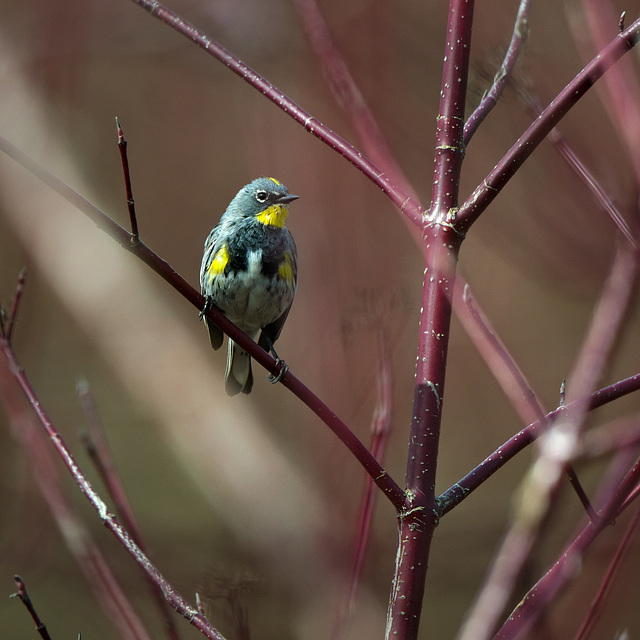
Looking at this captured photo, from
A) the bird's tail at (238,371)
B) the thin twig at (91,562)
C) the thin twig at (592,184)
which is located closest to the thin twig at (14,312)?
the thin twig at (91,562)

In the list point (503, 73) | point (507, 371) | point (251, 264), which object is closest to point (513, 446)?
point (507, 371)

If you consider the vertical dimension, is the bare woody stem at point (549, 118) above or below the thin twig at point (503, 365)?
above

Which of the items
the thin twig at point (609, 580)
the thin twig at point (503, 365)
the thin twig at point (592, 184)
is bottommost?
the thin twig at point (609, 580)

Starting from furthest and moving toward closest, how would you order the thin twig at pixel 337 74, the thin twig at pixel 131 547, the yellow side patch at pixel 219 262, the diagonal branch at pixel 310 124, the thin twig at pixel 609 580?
the yellow side patch at pixel 219 262
the thin twig at pixel 337 74
the diagonal branch at pixel 310 124
the thin twig at pixel 131 547
the thin twig at pixel 609 580

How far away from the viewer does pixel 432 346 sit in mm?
1619

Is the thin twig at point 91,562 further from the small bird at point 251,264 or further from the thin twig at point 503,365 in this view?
the small bird at point 251,264

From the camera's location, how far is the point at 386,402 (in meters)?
1.83

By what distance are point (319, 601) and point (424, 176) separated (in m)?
3.83

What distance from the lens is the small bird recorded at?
352 centimetres

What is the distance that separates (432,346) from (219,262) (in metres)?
2.04

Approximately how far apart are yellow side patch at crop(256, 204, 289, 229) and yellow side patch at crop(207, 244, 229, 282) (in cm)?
23

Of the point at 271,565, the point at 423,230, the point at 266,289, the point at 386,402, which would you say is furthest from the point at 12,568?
the point at 423,230

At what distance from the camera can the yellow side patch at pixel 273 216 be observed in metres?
3.65

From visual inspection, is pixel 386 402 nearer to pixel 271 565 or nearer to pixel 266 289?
pixel 266 289
